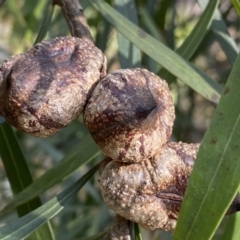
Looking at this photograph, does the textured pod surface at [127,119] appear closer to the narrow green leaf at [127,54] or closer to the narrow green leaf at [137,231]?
the narrow green leaf at [137,231]

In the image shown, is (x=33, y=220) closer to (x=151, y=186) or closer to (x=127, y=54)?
(x=151, y=186)

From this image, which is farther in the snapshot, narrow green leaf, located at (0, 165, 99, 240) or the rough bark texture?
the rough bark texture

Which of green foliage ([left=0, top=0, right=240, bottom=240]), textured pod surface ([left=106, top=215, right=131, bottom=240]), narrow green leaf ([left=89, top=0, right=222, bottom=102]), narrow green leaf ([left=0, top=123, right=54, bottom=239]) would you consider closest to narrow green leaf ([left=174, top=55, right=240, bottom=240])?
green foliage ([left=0, top=0, right=240, bottom=240])

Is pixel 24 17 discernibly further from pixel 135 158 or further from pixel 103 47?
pixel 135 158

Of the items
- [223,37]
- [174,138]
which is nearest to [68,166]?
[223,37]

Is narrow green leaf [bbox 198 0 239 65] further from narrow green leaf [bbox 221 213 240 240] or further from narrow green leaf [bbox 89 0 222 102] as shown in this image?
narrow green leaf [bbox 221 213 240 240]

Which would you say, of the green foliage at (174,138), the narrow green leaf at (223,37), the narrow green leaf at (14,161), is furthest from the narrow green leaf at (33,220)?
the narrow green leaf at (223,37)
